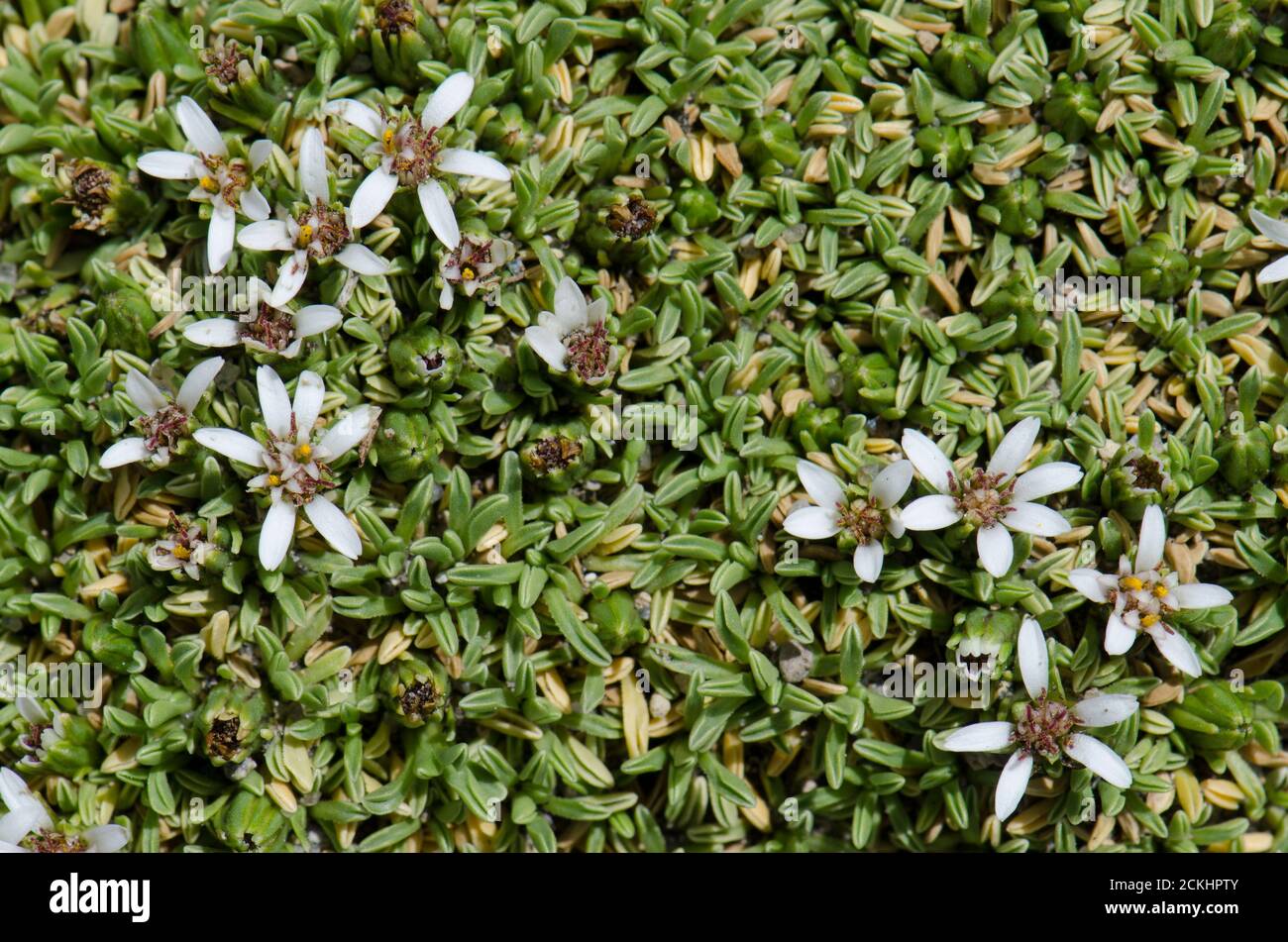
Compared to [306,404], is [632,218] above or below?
above

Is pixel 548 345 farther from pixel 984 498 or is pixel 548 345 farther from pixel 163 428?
pixel 984 498

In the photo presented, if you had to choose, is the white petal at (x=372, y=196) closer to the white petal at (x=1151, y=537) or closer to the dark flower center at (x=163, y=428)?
the dark flower center at (x=163, y=428)

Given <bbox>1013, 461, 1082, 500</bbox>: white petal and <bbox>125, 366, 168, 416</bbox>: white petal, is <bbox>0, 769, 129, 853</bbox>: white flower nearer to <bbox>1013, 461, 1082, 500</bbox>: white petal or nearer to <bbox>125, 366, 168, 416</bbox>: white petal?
<bbox>125, 366, 168, 416</bbox>: white petal

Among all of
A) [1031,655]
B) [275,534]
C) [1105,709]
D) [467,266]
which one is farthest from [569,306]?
[1105,709]

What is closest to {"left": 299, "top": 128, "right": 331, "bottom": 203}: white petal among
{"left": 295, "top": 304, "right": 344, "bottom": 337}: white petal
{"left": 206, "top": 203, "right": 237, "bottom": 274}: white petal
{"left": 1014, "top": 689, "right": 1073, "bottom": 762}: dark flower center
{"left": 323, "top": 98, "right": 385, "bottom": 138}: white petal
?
{"left": 323, "top": 98, "right": 385, "bottom": 138}: white petal

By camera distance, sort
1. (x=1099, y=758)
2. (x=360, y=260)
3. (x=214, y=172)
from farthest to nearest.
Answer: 1. (x=214, y=172)
2. (x=360, y=260)
3. (x=1099, y=758)

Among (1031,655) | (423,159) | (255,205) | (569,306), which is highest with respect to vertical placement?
(423,159)
